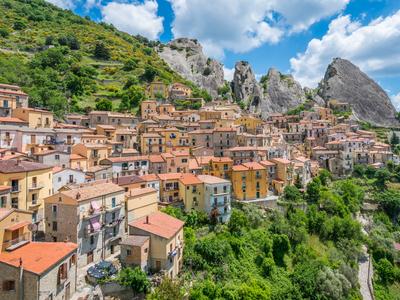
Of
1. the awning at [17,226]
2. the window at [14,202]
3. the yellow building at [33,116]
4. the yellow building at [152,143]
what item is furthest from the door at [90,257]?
the yellow building at [152,143]

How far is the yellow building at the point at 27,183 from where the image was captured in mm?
24172

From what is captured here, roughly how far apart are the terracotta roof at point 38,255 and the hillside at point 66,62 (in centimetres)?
4021

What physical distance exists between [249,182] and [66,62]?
66679mm

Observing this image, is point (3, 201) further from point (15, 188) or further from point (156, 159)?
point (156, 159)

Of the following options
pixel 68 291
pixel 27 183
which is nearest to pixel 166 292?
pixel 68 291

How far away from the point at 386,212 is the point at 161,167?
43.4m

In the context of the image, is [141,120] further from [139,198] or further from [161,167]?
[139,198]

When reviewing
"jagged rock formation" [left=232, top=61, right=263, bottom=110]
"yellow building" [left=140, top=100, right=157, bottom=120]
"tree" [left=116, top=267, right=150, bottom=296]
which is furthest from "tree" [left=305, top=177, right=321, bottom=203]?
"jagged rock formation" [left=232, top=61, right=263, bottom=110]

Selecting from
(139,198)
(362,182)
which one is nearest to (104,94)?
(139,198)

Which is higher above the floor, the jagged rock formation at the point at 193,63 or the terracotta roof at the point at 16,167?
the jagged rock formation at the point at 193,63

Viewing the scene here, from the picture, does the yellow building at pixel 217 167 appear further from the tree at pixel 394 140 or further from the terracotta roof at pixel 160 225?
the tree at pixel 394 140

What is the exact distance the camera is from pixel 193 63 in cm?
13075

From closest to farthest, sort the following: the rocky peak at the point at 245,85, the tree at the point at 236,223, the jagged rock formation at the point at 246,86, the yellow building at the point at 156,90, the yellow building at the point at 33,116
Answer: the tree at the point at 236,223 < the yellow building at the point at 33,116 < the yellow building at the point at 156,90 < the jagged rock formation at the point at 246,86 < the rocky peak at the point at 245,85

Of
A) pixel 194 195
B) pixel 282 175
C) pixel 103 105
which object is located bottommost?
pixel 194 195
